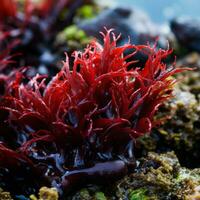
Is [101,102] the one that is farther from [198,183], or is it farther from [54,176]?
[198,183]

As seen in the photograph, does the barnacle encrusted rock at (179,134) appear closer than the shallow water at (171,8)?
Yes

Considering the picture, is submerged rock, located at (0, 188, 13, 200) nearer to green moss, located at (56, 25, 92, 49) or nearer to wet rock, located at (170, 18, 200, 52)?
green moss, located at (56, 25, 92, 49)

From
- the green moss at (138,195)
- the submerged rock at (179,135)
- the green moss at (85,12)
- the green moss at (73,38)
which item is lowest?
the green moss at (138,195)

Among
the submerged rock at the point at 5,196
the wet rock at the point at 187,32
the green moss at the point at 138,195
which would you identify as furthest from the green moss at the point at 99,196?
the wet rock at the point at 187,32

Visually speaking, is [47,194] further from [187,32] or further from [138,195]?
[187,32]

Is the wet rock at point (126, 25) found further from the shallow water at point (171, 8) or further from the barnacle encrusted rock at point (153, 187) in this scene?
the barnacle encrusted rock at point (153, 187)

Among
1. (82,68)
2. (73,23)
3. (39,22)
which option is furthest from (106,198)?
(73,23)
